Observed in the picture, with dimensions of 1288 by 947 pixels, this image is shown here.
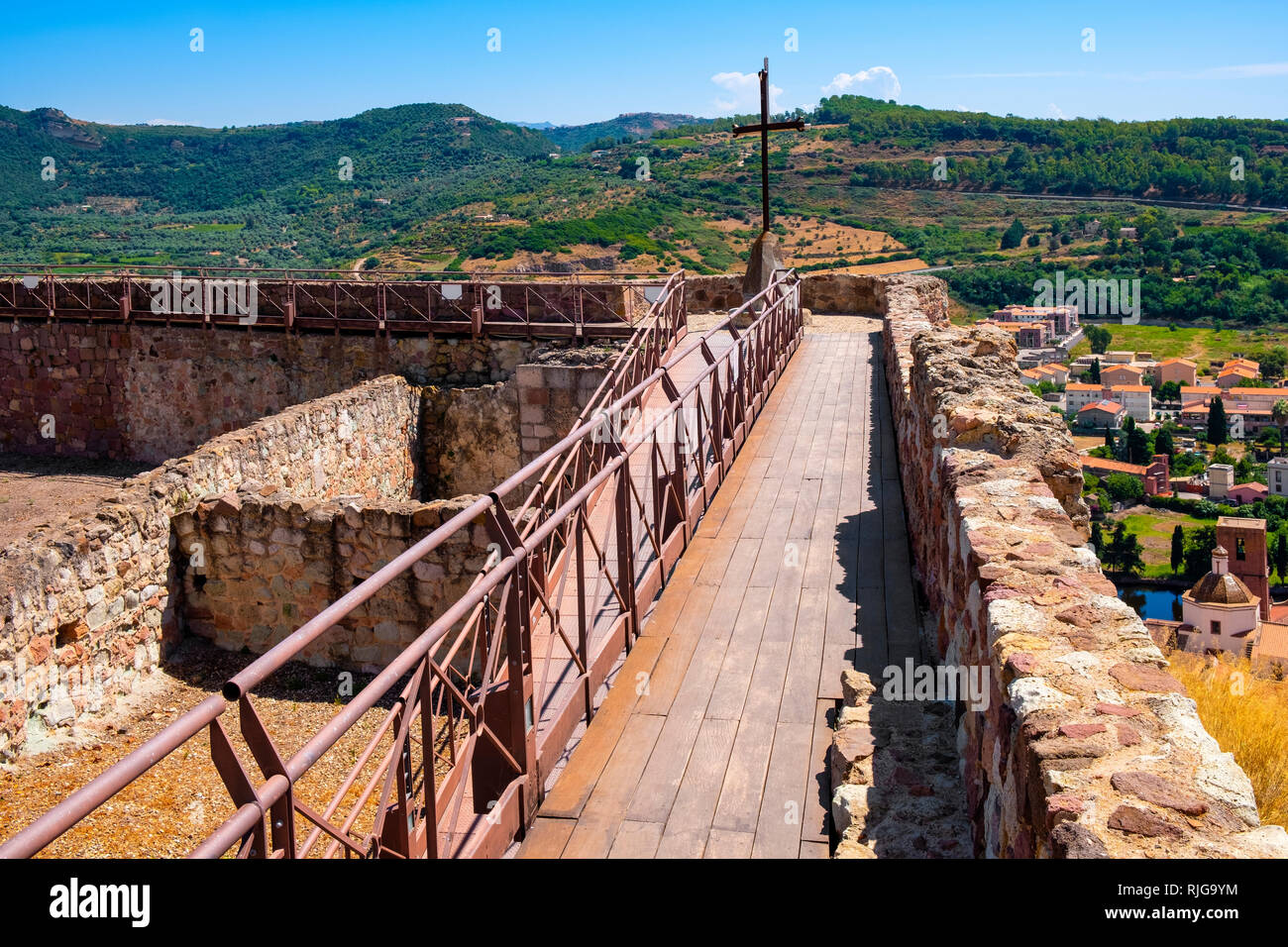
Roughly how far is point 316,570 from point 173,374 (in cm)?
912

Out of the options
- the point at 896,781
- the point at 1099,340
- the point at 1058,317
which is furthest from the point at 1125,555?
the point at 896,781

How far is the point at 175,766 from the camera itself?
646 cm

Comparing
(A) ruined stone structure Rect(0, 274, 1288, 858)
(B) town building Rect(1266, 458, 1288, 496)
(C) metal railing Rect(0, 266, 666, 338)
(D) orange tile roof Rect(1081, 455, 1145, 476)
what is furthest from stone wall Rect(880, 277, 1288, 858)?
(D) orange tile roof Rect(1081, 455, 1145, 476)

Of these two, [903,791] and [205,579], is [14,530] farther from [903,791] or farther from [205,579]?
[903,791]

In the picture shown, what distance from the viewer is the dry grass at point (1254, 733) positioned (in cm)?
387

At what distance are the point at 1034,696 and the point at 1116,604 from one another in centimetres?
66

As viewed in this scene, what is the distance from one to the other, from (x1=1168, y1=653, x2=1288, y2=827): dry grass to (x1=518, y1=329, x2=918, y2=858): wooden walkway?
1.30 m

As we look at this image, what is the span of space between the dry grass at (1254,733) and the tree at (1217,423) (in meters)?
46.8

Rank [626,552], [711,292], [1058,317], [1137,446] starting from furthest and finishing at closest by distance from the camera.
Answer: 1. [1058,317]
2. [1137,446]
3. [711,292]
4. [626,552]

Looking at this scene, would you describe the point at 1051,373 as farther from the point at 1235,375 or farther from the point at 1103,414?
the point at 1235,375

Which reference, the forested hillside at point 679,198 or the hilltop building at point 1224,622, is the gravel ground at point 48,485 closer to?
the hilltop building at point 1224,622

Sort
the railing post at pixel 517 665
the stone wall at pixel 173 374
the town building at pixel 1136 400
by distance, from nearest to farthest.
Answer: the railing post at pixel 517 665 → the stone wall at pixel 173 374 → the town building at pixel 1136 400

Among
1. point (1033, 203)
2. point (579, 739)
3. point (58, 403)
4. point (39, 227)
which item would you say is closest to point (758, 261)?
point (58, 403)

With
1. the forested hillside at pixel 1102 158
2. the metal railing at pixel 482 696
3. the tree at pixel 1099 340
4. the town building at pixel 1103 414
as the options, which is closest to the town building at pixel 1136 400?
the town building at pixel 1103 414
